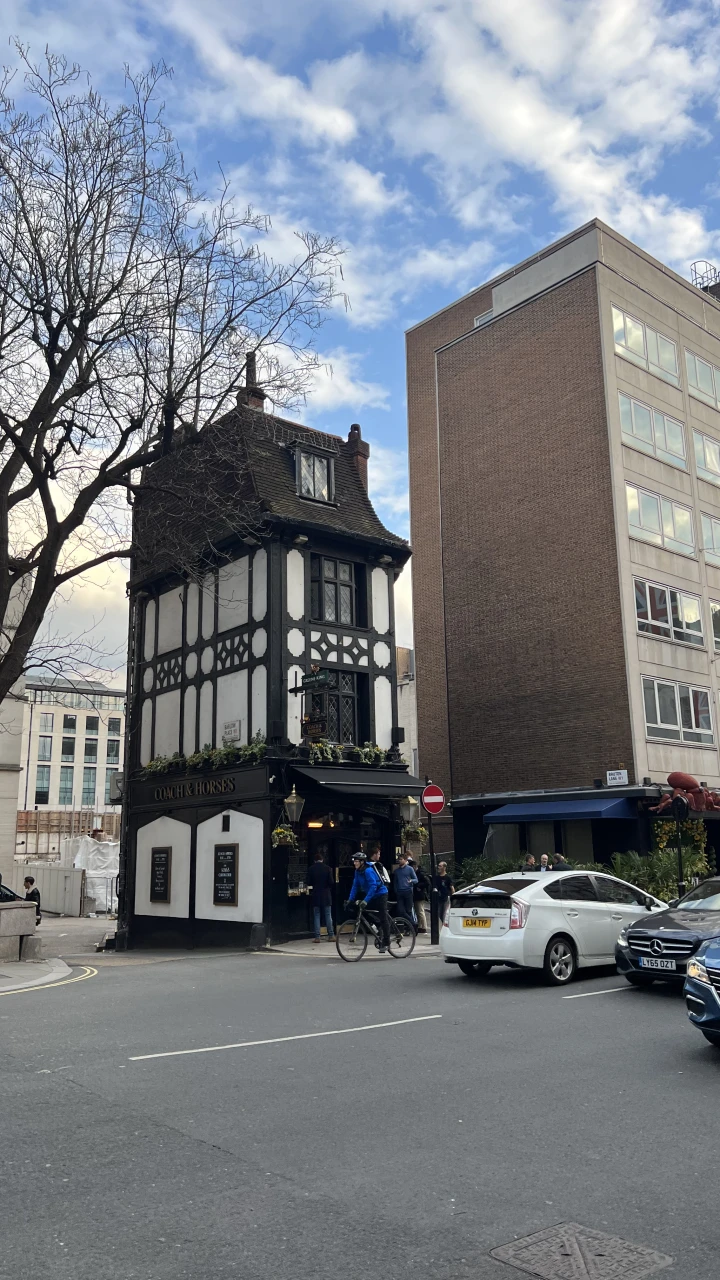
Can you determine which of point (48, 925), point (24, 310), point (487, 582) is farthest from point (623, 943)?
point (48, 925)

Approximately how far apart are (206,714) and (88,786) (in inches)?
3632

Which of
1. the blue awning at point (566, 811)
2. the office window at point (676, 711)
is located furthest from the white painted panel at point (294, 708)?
the office window at point (676, 711)

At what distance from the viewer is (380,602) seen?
24203 mm

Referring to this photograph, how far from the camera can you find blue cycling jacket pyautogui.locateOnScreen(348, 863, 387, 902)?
611 inches

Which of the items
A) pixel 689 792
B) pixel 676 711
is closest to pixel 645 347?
pixel 676 711

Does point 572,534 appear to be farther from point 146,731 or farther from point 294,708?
point 146,731

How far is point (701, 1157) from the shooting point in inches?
211

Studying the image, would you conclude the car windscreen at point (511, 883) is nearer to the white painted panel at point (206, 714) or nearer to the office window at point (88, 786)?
the white painted panel at point (206, 714)

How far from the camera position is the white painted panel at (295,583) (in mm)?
22141

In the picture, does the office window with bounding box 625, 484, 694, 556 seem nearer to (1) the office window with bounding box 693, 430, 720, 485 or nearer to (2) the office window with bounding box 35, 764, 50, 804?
(1) the office window with bounding box 693, 430, 720, 485

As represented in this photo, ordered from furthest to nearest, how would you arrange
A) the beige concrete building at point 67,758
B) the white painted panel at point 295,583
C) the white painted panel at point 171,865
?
the beige concrete building at point 67,758 < the white painted panel at point 171,865 < the white painted panel at point 295,583

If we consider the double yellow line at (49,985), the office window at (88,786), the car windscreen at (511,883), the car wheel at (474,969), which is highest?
the office window at (88,786)

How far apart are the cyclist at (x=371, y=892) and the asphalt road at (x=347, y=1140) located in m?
5.04

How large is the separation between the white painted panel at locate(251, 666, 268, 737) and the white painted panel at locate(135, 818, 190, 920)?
3.93m
